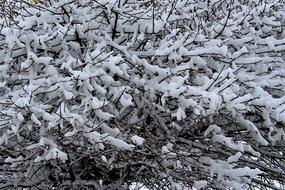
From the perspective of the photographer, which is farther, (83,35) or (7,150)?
(7,150)

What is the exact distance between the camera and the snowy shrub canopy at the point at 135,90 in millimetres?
3770

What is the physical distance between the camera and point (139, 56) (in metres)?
4.34

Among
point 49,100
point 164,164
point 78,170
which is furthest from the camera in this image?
point 78,170

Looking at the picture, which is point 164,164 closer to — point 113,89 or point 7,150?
point 113,89

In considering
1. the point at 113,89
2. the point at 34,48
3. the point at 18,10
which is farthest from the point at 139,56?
the point at 18,10

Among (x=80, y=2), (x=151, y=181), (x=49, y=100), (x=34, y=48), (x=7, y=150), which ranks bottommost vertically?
(x=151, y=181)

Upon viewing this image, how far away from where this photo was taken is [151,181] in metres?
5.18

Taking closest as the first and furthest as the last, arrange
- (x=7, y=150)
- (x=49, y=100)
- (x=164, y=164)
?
(x=49, y=100) < (x=164, y=164) < (x=7, y=150)

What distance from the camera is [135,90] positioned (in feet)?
13.6

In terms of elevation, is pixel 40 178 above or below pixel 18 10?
below

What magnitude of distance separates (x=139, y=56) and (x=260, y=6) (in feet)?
4.64

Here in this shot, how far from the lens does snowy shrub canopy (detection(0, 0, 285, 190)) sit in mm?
3770

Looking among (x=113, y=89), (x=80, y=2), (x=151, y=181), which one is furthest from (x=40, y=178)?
(x=80, y=2)

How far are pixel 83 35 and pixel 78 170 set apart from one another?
1.59 meters
